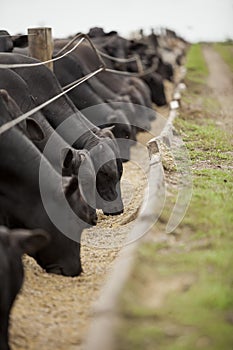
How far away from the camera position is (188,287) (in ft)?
14.0

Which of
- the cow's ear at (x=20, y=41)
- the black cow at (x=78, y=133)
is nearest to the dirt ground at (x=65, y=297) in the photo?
the black cow at (x=78, y=133)

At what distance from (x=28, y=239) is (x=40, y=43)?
15.6 feet

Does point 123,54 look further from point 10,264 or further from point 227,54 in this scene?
point 227,54

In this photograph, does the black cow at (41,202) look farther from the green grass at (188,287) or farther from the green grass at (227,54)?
the green grass at (227,54)

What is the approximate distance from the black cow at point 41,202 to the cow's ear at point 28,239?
0.87 meters

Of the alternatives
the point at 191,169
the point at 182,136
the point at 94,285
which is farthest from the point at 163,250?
the point at 182,136

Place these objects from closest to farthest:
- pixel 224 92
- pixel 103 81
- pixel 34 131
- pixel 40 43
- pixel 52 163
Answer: pixel 34 131
pixel 52 163
pixel 40 43
pixel 103 81
pixel 224 92

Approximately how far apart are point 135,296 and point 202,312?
401mm

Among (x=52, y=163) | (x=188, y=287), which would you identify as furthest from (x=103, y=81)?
(x=188, y=287)

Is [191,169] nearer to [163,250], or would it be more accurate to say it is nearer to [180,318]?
[163,250]

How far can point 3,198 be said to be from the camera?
482 cm

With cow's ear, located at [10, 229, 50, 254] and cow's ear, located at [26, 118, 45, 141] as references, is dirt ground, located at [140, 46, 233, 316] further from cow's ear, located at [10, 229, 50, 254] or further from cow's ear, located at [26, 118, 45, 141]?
cow's ear, located at [26, 118, 45, 141]

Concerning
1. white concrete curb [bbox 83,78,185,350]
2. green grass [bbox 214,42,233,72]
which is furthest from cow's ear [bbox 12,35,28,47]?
green grass [bbox 214,42,233,72]

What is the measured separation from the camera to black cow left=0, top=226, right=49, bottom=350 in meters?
3.66
